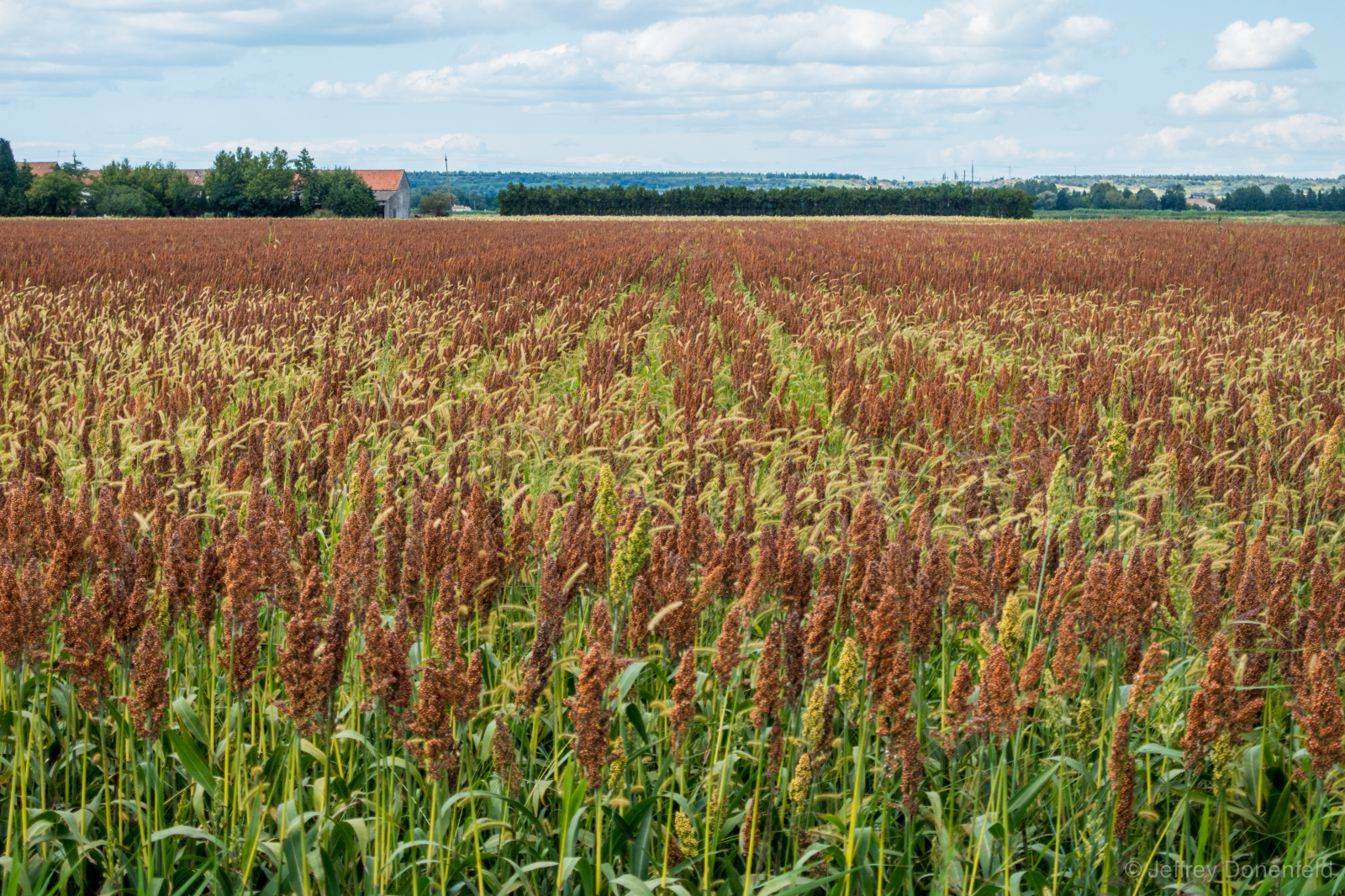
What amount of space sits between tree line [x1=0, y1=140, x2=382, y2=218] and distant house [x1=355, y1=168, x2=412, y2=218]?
55.4 feet

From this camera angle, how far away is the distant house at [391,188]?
110500 mm

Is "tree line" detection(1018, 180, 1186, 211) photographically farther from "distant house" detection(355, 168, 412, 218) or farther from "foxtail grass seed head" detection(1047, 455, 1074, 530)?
"foxtail grass seed head" detection(1047, 455, 1074, 530)

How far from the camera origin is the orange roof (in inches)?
4572

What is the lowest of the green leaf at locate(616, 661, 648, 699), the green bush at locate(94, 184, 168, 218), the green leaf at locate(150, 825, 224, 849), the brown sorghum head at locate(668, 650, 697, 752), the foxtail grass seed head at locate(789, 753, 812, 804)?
the green leaf at locate(150, 825, 224, 849)

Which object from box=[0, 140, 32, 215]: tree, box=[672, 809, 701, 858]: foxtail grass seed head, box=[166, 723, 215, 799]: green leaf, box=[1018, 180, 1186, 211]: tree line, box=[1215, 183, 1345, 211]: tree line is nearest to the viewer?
box=[672, 809, 701, 858]: foxtail grass seed head

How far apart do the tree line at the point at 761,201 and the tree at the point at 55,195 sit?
37.4 meters

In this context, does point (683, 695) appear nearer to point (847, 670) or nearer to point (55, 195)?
point (847, 670)

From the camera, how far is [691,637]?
240 cm

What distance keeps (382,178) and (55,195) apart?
4815 centimetres

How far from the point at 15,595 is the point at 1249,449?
6.27 m

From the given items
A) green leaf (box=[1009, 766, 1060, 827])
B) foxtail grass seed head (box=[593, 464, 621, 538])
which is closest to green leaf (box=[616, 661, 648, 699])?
foxtail grass seed head (box=[593, 464, 621, 538])

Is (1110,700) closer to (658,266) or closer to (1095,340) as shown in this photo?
(1095,340)

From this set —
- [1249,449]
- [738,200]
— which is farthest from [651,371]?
[738,200]

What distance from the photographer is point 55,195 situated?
7444 cm
